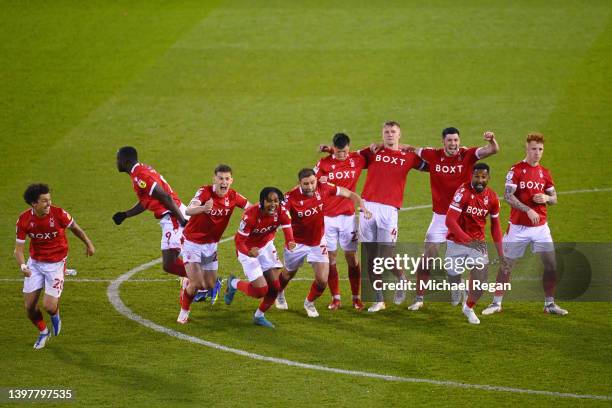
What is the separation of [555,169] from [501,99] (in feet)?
13.5

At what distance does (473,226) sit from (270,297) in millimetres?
2790

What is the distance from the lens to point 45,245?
43.1 ft

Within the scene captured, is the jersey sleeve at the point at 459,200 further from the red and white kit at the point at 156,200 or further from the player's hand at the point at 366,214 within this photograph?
the red and white kit at the point at 156,200

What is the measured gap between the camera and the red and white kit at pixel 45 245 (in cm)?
1306

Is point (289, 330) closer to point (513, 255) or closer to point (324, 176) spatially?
point (324, 176)

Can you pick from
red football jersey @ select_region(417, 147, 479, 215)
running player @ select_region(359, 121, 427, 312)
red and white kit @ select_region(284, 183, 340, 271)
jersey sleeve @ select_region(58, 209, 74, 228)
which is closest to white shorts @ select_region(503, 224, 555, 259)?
red football jersey @ select_region(417, 147, 479, 215)

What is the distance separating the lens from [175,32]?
29547mm

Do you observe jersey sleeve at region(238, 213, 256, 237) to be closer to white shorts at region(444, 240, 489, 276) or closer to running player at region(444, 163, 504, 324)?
running player at region(444, 163, 504, 324)

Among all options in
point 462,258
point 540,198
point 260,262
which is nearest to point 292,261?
point 260,262

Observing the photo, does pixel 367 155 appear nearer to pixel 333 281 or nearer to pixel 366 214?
pixel 366 214

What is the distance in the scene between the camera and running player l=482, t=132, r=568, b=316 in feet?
46.3

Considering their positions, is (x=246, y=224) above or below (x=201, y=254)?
above

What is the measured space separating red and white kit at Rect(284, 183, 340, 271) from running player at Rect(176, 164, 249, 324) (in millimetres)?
651

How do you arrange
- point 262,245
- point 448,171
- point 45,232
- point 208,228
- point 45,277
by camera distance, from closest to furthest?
1. point 45,232
2. point 45,277
3. point 262,245
4. point 208,228
5. point 448,171
